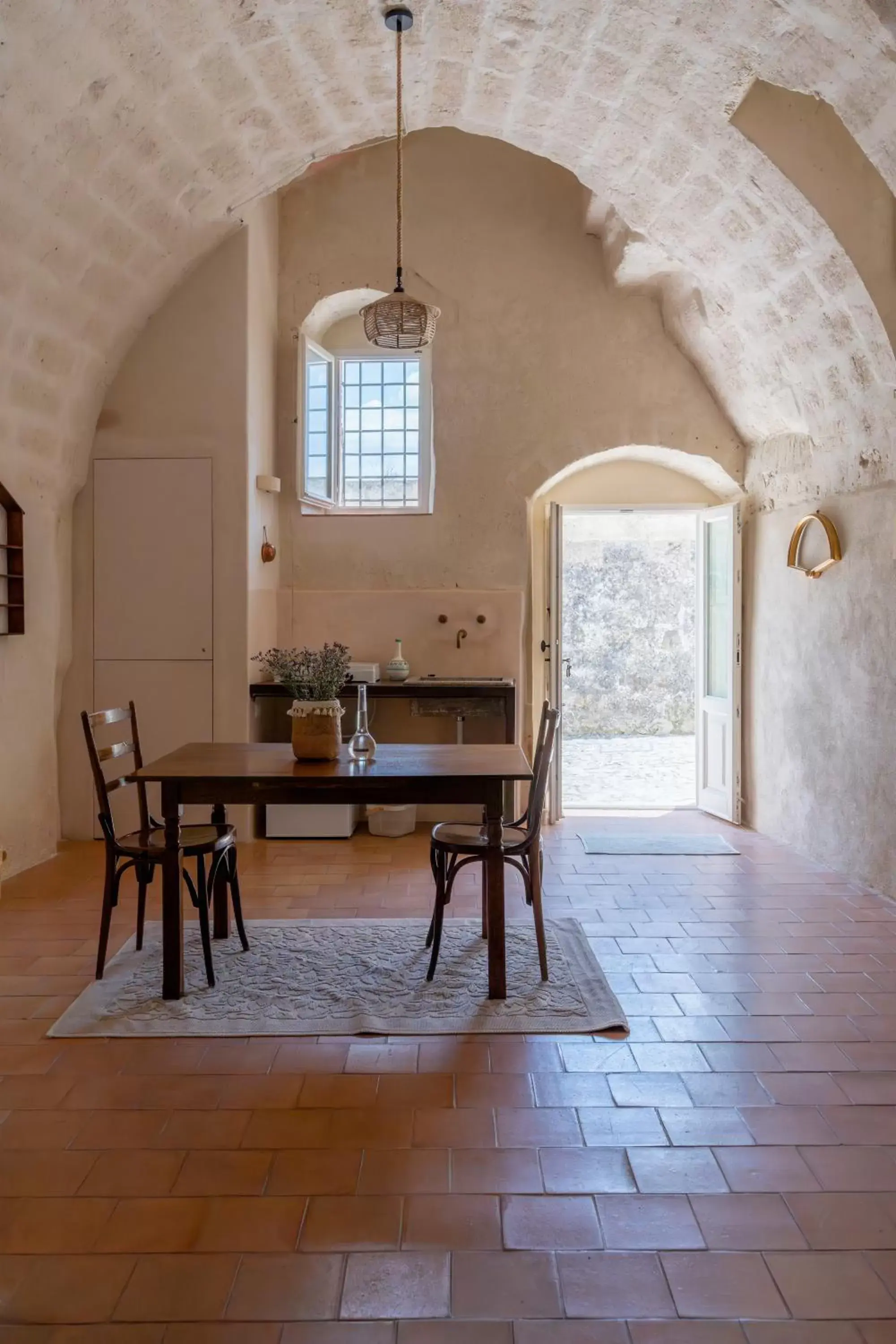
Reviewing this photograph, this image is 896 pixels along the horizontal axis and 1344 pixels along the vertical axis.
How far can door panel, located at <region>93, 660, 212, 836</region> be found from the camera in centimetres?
589

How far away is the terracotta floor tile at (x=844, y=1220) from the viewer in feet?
7.06

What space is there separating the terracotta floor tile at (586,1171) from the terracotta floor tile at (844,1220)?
40 centimetres

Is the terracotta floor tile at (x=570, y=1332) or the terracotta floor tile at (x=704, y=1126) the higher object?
the terracotta floor tile at (x=704, y=1126)

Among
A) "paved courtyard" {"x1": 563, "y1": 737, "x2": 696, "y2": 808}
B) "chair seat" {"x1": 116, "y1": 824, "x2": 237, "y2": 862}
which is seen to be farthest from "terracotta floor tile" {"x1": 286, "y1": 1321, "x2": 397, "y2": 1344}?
"paved courtyard" {"x1": 563, "y1": 737, "x2": 696, "y2": 808}

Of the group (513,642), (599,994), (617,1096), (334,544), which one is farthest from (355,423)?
(617,1096)

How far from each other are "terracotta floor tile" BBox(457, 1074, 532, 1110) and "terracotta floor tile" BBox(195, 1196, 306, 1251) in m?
0.65

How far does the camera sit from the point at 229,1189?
7.75 feet

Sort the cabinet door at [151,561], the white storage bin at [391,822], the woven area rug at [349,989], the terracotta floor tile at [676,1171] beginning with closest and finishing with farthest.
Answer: the terracotta floor tile at [676,1171] < the woven area rug at [349,989] < the cabinet door at [151,561] < the white storage bin at [391,822]

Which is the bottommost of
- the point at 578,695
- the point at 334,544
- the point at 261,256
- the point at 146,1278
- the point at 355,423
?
→ the point at 146,1278

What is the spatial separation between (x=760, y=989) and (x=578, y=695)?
7.60 metres

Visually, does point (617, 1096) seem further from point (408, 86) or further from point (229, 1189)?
point (408, 86)

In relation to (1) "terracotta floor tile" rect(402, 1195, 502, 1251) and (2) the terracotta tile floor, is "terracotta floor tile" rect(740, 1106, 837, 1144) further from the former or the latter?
(1) "terracotta floor tile" rect(402, 1195, 502, 1251)

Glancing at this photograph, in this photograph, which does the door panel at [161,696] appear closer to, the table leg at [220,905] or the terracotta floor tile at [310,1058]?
the table leg at [220,905]

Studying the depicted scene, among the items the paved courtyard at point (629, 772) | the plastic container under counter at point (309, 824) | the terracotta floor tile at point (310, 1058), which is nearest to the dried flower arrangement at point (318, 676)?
the terracotta floor tile at point (310, 1058)
